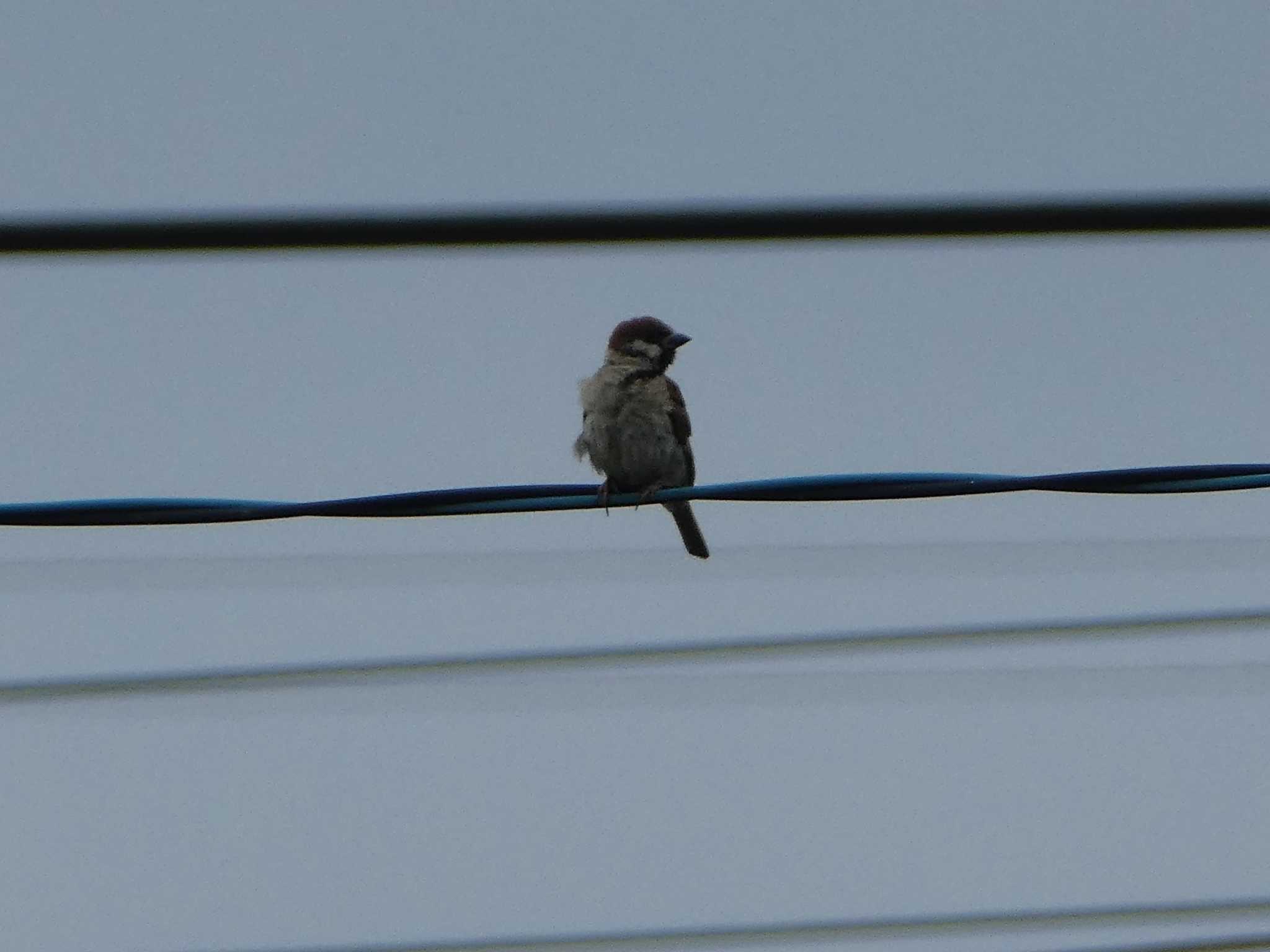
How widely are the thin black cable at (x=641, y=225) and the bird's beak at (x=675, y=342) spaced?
544 cm

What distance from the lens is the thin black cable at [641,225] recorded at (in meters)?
1.79

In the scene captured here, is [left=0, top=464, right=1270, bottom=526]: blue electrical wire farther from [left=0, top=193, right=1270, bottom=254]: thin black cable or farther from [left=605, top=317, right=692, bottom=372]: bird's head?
[left=605, top=317, right=692, bottom=372]: bird's head

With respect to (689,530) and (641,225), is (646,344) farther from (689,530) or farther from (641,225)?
(641,225)

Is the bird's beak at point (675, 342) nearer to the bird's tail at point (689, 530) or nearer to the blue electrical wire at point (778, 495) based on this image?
the bird's tail at point (689, 530)

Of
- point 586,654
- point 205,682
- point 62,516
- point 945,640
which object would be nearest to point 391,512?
point 62,516

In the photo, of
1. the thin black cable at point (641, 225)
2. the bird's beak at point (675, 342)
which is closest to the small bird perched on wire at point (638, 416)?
the bird's beak at point (675, 342)

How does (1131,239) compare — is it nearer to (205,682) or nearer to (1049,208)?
(1049,208)

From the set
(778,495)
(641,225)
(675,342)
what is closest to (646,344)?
(675,342)

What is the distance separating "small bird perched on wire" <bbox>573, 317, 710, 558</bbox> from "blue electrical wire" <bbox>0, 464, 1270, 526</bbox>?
3.39 metres

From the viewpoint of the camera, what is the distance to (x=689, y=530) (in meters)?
7.70

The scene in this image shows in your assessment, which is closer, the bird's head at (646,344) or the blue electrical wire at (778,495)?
the blue electrical wire at (778,495)

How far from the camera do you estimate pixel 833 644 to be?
502 cm

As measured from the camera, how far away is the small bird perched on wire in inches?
273

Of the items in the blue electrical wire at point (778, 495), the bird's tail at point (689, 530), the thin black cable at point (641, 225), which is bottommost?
the bird's tail at point (689, 530)
